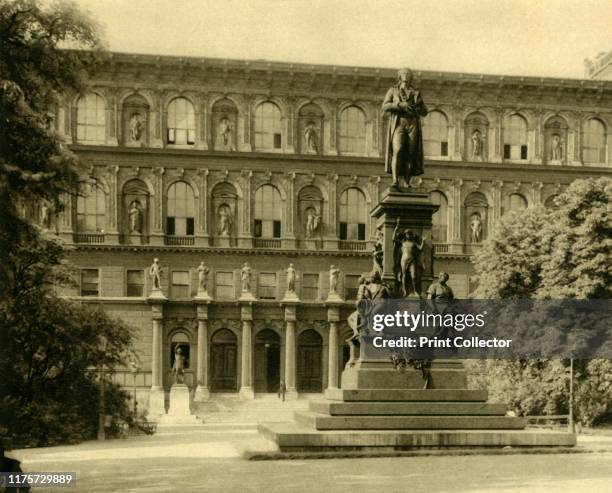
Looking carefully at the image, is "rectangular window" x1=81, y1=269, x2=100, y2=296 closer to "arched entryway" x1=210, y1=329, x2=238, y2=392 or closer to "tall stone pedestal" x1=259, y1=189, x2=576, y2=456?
"arched entryway" x1=210, y1=329, x2=238, y2=392

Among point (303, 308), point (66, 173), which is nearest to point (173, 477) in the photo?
point (66, 173)

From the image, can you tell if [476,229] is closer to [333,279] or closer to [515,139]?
[515,139]

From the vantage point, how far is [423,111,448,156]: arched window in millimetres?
58875

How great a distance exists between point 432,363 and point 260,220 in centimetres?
3836

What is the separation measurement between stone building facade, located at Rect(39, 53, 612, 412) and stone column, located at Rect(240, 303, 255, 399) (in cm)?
12

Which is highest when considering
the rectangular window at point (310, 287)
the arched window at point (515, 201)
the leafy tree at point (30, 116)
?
the arched window at point (515, 201)

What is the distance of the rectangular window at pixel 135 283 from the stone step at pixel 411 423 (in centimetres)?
3748

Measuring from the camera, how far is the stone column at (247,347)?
54.3 meters

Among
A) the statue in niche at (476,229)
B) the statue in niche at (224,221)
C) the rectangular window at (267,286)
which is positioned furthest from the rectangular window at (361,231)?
the statue in niche at (224,221)

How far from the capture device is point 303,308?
55.8m

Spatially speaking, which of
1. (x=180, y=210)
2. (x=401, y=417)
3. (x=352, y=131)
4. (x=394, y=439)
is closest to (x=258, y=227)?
(x=180, y=210)

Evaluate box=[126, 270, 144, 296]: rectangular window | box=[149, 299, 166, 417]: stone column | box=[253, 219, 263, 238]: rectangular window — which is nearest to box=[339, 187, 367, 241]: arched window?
box=[253, 219, 263, 238]: rectangular window

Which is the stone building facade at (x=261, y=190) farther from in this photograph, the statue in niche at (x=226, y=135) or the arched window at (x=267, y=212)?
the statue in niche at (x=226, y=135)

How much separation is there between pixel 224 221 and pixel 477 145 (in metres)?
16.5
